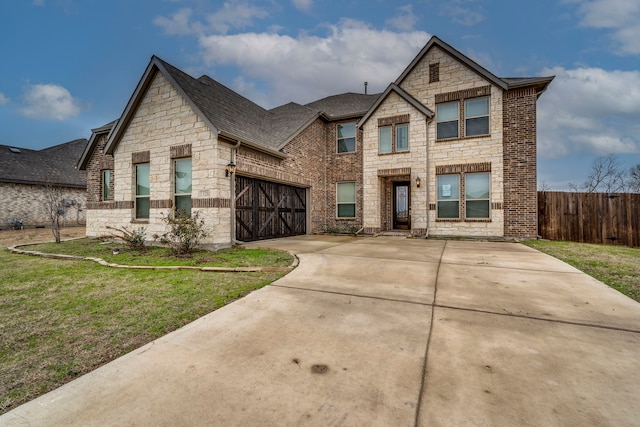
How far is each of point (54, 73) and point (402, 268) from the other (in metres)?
54.5

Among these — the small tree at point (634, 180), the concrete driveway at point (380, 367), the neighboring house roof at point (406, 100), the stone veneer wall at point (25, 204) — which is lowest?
the concrete driveway at point (380, 367)

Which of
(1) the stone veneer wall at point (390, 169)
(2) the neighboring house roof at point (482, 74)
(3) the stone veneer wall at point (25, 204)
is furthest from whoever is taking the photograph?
(3) the stone veneer wall at point (25, 204)

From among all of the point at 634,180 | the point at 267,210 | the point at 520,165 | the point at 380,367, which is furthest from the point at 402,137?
the point at 634,180

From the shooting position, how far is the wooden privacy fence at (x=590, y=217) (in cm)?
1006

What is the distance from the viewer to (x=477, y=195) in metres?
11.5

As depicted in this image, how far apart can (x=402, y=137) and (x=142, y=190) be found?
1113cm

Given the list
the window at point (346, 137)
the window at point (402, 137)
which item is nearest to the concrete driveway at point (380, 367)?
the window at point (402, 137)

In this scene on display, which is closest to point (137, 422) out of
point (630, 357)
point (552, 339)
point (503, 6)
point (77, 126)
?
point (552, 339)

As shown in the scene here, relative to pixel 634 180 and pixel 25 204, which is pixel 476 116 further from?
pixel 25 204

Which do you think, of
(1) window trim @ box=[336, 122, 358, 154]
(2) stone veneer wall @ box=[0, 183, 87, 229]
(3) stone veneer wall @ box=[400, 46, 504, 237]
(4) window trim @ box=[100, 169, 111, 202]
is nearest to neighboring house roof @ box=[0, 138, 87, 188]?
(2) stone veneer wall @ box=[0, 183, 87, 229]

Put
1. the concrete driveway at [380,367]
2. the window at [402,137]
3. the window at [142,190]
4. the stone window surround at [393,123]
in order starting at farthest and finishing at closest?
the window at [402,137]
the stone window surround at [393,123]
the window at [142,190]
the concrete driveway at [380,367]

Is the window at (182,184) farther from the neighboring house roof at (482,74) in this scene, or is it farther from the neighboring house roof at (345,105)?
the neighboring house roof at (482,74)

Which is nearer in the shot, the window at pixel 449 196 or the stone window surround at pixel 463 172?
the stone window surround at pixel 463 172

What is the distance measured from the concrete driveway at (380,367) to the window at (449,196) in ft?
27.0
